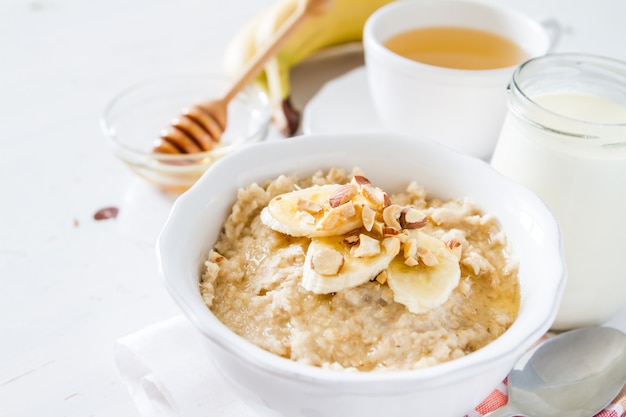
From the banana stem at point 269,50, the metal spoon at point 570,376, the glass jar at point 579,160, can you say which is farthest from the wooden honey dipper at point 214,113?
the metal spoon at point 570,376

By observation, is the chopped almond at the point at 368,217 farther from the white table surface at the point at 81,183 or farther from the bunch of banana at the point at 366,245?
the white table surface at the point at 81,183

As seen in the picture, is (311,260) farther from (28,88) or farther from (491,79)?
(28,88)

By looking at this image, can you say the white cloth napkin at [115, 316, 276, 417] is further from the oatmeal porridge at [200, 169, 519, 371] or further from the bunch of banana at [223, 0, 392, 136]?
the bunch of banana at [223, 0, 392, 136]

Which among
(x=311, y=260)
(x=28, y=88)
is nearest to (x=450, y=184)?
(x=311, y=260)

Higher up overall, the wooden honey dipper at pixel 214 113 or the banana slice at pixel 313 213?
the banana slice at pixel 313 213

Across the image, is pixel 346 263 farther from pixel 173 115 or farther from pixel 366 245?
pixel 173 115

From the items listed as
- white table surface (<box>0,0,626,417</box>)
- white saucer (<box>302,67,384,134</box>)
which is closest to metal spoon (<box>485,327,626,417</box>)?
white table surface (<box>0,0,626,417</box>)
